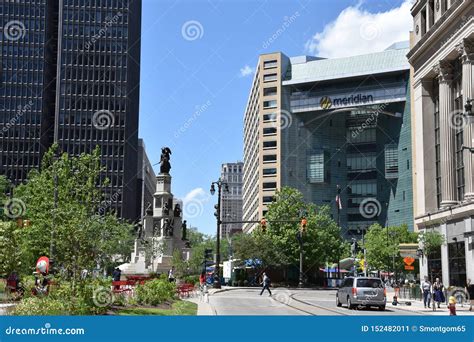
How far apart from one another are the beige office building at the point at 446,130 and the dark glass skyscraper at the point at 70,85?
9225 centimetres

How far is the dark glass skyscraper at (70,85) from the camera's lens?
138750mm

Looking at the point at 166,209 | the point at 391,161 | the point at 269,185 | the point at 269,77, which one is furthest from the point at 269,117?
the point at 166,209

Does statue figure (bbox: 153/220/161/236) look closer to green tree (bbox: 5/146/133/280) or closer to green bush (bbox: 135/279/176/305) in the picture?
green tree (bbox: 5/146/133/280)

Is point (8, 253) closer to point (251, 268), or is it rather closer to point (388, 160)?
point (251, 268)

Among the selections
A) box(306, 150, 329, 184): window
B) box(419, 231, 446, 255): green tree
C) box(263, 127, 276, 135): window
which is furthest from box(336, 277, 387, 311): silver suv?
box(263, 127, 276, 135): window

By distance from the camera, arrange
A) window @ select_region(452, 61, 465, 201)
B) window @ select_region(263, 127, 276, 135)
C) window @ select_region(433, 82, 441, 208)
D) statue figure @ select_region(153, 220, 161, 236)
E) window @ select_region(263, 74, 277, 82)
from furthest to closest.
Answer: window @ select_region(263, 74, 277, 82) < window @ select_region(263, 127, 276, 135) < statue figure @ select_region(153, 220, 161, 236) < window @ select_region(433, 82, 441, 208) < window @ select_region(452, 61, 465, 201)

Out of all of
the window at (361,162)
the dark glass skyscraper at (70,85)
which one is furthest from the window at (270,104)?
the dark glass skyscraper at (70,85)

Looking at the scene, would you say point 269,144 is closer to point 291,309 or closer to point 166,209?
point 166,209

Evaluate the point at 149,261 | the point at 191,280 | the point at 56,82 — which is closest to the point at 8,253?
the point at 191,280

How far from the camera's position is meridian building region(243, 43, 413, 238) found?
138 metres

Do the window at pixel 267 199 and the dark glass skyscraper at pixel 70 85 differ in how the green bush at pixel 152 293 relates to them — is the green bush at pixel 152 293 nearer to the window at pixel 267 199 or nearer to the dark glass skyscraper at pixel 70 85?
the dark glass skyscraper at pixel 70 85

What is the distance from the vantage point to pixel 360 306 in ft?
117

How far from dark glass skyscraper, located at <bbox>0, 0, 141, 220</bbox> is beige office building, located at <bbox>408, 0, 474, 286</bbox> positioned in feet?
303

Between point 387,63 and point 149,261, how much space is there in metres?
91.3
